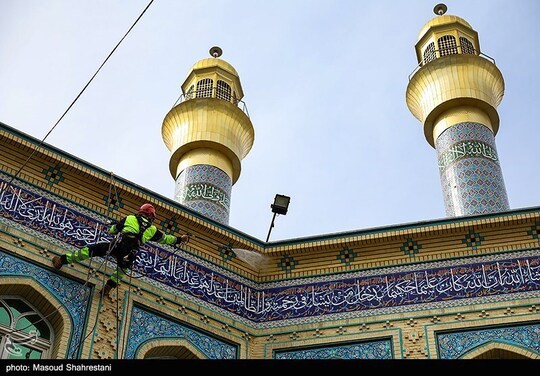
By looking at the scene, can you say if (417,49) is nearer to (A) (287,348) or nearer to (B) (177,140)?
(B) (177,140)

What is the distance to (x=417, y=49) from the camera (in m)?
13.4

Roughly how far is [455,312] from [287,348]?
1525mm

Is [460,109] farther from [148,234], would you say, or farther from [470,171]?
[148,234]

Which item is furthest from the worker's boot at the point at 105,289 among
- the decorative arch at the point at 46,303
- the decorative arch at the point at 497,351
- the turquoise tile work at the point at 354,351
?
the decorative arch at the point at 497,351

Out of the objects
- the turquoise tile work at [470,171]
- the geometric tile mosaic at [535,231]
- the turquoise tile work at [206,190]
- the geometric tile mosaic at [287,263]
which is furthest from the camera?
the turquoise tile work at [206,190]

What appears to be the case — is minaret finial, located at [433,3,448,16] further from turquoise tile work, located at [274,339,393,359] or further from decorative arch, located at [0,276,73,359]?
decorative arch, located at [0,276,73,359]

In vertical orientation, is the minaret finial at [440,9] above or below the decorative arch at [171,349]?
above

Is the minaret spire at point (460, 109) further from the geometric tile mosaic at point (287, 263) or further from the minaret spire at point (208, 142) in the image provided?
the geometric tile mosaic at point (287, 263)

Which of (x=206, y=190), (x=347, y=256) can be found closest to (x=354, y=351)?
(x=347, y=256)

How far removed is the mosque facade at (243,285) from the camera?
7.29 m

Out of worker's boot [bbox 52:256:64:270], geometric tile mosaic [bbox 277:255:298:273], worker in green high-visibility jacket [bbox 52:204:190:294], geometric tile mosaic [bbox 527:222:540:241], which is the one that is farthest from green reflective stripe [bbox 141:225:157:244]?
geometric tile mosaic [bbox 527:222:540:241]

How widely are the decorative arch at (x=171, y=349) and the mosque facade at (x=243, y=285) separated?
0.01 meters

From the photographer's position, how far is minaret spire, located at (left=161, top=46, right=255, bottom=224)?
12359 mm

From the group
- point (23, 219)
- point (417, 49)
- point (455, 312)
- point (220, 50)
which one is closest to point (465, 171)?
point (417, 49)
